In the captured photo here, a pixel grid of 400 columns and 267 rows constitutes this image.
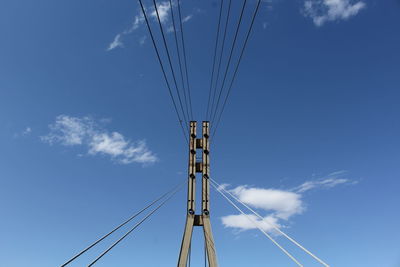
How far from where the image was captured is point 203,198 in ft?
40.9

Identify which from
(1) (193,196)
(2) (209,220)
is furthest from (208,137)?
(2) (209,220)

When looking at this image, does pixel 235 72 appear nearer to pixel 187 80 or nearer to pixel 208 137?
pixel 187 80

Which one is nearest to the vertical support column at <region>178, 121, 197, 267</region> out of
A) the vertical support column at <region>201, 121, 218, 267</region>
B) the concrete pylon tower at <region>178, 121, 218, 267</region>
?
the concrete pylon tower at <region>178, 121, 218, 267</region>

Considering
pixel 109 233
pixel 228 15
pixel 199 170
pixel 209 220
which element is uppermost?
A: pixel 228 15

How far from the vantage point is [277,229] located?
8500 mm

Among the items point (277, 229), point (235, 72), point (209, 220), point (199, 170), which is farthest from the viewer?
point (199, 170)

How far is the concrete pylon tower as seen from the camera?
10.8 meters

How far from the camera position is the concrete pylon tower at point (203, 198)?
1083 cm

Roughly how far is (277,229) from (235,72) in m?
4.82

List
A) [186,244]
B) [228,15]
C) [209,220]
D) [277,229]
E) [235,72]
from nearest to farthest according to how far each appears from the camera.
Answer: [228,15] < [277,229] < [235,72] < [186,244] < [209,220]

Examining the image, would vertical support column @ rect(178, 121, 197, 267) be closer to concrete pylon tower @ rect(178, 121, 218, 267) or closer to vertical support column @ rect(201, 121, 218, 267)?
concrete pylon tower @ rect(178, 121, 218, 267)

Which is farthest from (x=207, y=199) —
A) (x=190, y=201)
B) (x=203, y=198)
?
(x=190, y=201)

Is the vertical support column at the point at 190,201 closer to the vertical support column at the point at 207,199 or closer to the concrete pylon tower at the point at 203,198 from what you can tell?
the concrete pylon tower at the point at 203,198

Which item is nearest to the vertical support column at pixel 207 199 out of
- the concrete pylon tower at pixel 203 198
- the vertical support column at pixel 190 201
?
the concrete pylon tower at pixel 203 198
